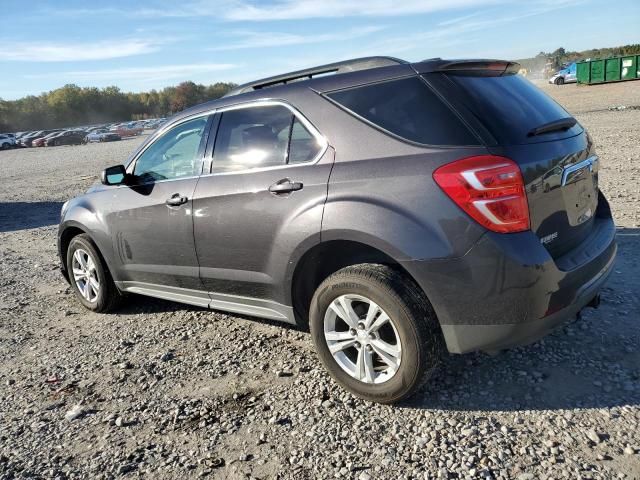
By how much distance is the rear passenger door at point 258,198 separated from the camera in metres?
3.08

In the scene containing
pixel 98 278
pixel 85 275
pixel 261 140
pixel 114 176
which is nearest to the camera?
pixel 261 140

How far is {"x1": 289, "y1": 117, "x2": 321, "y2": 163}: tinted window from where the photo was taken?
313 centimetres

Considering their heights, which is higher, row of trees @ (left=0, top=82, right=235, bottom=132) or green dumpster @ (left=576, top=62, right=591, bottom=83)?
row of trees @ (left=0, top=82, right=235, bottom=132)

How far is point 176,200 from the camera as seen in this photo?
12.6ft

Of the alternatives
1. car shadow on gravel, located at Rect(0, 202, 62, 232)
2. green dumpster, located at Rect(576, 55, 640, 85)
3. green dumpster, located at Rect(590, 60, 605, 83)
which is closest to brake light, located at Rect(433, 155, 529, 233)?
car shadow on gravel, located at Rect(0, 202, 62, 232)

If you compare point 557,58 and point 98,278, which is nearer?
point 98,278

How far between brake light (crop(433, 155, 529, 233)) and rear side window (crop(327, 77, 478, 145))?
16cm

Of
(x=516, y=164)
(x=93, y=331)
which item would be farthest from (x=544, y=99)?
(x=93, y=331)

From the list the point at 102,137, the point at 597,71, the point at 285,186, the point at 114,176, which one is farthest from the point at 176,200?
the point at 102,137

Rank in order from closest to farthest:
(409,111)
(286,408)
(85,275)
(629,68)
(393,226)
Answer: (393,226) < (409,111) < (286,408) < (85,275) < (629,68)

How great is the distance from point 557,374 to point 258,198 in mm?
2113

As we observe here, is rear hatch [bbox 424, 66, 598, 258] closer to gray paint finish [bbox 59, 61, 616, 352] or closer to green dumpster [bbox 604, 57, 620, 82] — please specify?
gray paint finish [bbox 59, 61, 616, 352]

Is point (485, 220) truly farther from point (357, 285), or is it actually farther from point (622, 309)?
point (622, 309)

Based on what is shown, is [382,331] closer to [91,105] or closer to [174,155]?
[174,155]
